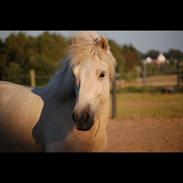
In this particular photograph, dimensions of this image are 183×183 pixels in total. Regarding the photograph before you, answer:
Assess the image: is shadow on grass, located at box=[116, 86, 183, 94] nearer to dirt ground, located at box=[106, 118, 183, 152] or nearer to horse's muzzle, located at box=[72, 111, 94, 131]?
dirt ground, located at box=[106, 118, 183, 152]

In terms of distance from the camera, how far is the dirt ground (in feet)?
16.7

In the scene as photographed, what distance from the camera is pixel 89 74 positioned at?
236 centimetres

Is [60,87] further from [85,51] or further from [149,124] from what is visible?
[149,124]

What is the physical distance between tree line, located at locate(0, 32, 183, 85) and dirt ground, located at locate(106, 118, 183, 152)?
3682 millimetres

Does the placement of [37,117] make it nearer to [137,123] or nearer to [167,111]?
[137,123]

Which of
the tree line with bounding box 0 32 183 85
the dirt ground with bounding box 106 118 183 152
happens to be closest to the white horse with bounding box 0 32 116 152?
the dirt ground with bounding box 106 118 183 152

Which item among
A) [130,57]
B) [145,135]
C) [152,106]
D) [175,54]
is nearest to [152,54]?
[175,54]

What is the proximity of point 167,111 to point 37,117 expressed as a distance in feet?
19.4

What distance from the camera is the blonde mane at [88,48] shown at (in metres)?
2.43

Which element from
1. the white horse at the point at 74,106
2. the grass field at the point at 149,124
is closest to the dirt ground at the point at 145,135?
the grass field at the point at 149,124

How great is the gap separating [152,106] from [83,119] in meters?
7.02
